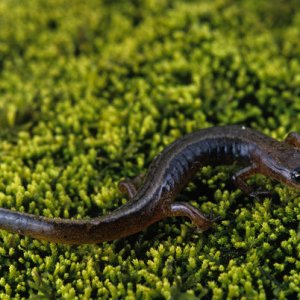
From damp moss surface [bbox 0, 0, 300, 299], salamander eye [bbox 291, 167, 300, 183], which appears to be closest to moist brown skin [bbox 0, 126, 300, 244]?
salamander eye [bbox 291, 167, 300, 183]

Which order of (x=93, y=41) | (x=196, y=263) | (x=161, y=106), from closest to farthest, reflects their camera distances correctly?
(x=196, y=263) → (x=161, y=106) → (x=93, y=41)

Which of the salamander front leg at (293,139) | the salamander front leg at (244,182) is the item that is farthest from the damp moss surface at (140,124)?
the salamander front leg at (293,139)

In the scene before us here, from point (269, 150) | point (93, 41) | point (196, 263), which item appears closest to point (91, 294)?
point (196, 263)

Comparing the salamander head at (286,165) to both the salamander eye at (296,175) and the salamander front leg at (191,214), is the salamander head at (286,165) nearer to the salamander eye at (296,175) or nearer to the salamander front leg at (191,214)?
the salamander eye at (296,175)

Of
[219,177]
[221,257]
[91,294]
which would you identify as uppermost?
[219,177]

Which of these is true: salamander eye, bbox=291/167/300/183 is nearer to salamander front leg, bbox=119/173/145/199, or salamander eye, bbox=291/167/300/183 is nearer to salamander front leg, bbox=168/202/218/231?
salamander front leg, bbox=168/202/218/231

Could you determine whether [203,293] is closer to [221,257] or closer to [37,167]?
[221,257]

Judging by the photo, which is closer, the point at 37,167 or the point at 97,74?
the point at 37,167
